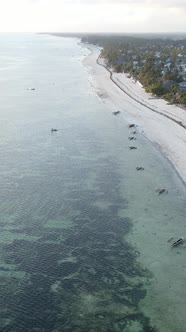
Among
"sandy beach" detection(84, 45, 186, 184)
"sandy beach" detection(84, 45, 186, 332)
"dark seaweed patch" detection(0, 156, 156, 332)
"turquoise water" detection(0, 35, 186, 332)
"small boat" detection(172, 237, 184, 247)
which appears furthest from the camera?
"sandy beach" detection(84, 45, 186, 184)

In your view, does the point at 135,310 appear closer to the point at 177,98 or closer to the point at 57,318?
the point at 57,318

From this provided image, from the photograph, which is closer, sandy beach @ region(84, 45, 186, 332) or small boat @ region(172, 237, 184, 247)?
sandy beach @ region(84, 45, 186, 332)

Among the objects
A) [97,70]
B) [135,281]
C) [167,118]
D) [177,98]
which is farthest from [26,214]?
[97,70]

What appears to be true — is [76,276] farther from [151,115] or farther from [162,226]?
[151,115]

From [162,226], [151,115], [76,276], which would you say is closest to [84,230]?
[76,276]

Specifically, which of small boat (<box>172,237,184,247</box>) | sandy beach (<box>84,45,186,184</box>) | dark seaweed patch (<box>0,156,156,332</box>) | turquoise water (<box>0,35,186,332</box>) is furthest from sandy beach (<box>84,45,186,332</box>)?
dark seaweed patch (<box>0,156,156,332</box>)

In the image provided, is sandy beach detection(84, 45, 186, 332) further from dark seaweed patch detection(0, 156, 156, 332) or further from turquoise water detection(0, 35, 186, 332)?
dark seaweed patch detection(0, 156, 156, 332)
